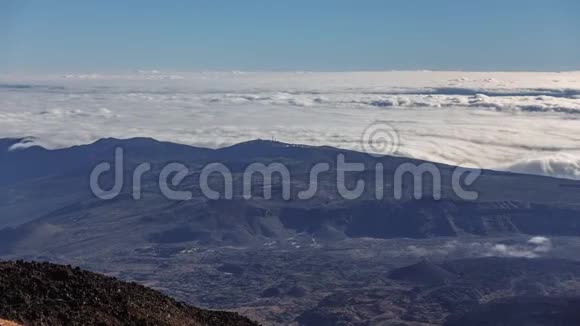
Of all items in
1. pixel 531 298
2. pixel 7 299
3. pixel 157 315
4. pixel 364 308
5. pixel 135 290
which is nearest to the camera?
pixel 7 299

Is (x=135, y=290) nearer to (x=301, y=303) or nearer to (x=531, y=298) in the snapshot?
(x=531, y=298)

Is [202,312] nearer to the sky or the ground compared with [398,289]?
nearer to the sky

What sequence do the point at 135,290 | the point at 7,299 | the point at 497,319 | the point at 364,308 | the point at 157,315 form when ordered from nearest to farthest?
the point at 7,299, the point at 157,315, the point at 135,290, the point at 497,319, the point at 364,308

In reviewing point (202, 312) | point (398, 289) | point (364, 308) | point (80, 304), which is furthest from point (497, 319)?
point (80, 304)

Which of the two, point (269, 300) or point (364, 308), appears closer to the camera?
point (364, 308)

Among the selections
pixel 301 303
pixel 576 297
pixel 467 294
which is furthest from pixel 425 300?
pixel 576 297

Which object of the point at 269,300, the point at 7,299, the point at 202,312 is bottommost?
the point at 269,300
